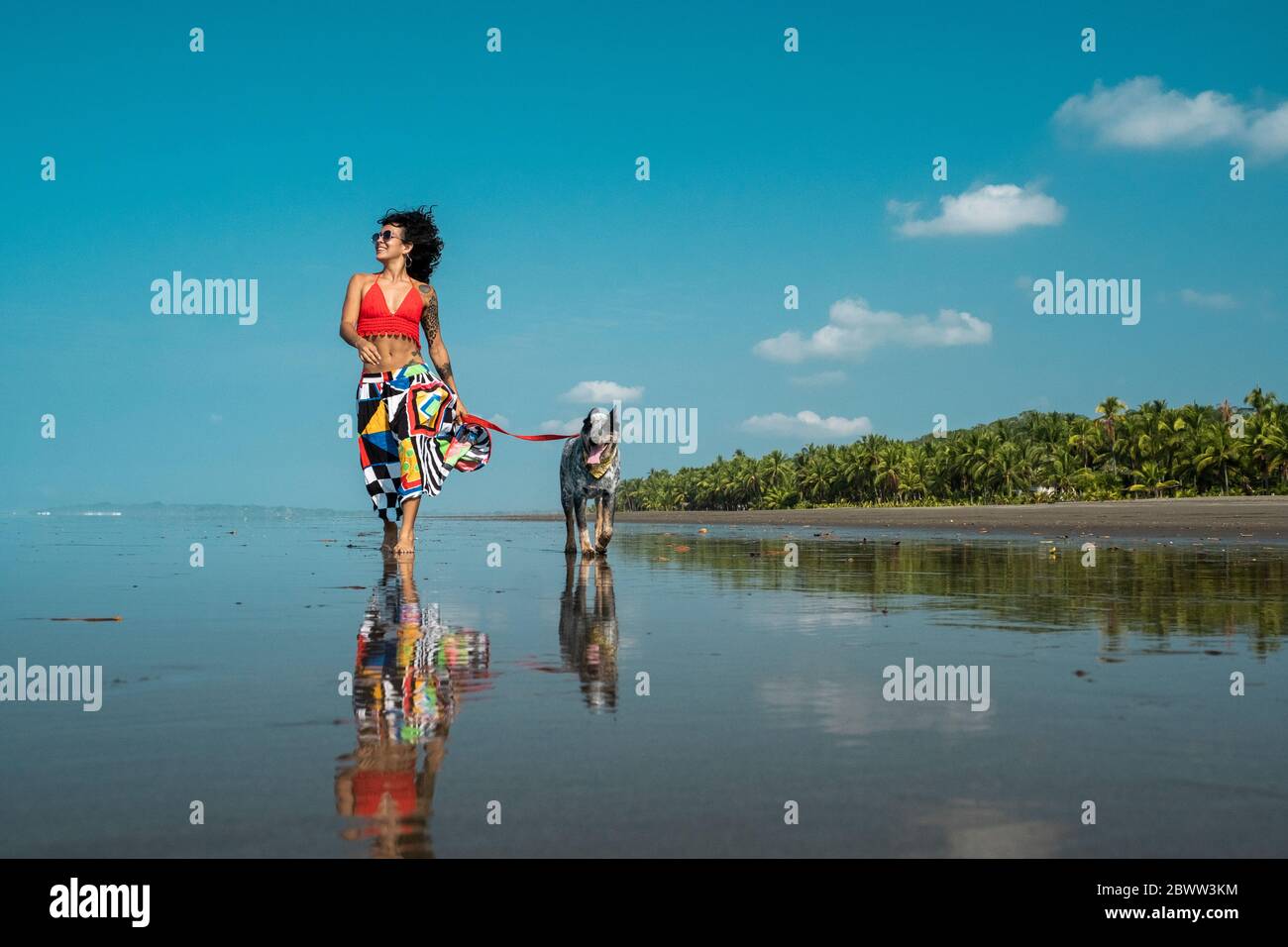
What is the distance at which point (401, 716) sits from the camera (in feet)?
13.2

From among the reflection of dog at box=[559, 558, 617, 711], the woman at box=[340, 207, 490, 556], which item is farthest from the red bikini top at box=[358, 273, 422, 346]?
the reflection of dog at box=[559, 558, 617, 711]

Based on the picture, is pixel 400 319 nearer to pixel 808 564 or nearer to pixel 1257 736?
pixel 808 564

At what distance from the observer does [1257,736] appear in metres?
3.72

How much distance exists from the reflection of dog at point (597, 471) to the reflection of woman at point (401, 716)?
20.9ft

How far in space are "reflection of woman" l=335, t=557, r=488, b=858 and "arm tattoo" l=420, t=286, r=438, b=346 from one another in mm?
6225

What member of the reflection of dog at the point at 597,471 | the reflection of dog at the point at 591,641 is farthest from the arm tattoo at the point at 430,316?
the reflection of dog at the point at 591,641

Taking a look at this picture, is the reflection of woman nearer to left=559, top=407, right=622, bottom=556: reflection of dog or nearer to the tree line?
left=559, top=407, right=622, bottom=556: reflection of dog

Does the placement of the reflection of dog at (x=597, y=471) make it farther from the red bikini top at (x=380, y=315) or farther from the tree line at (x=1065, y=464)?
the tree line at (x=1065, y=464)

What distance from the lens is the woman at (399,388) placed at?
12.5 meters

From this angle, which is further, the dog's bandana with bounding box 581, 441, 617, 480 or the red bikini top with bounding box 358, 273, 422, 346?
the dog's bandana with bounding box 581, 441, 617, 480

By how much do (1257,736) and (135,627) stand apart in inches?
248

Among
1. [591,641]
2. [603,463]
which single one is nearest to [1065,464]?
[603,463]

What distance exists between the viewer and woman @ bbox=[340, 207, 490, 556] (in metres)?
12.5

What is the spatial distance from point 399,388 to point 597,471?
2840 mm
